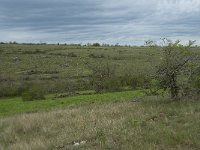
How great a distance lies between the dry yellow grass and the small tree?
11.3 ft

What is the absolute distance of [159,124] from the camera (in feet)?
47.2

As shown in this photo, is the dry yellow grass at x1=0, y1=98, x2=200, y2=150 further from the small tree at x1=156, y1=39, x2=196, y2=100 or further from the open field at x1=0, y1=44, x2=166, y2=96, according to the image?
the open field at x1=0, y1=44, x2=166, y2=96

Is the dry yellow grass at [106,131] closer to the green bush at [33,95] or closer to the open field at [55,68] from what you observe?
the open field at [55,68]

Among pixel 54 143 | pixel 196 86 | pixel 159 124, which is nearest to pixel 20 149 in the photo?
pixel 54 143

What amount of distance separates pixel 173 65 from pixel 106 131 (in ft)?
32.5

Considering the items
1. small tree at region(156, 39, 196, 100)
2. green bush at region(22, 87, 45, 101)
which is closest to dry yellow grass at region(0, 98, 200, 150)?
small tree at region(156, 39, 196, 100)

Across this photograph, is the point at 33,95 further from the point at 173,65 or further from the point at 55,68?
the point at 55,68

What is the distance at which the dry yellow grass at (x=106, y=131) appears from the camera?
38.3 ft

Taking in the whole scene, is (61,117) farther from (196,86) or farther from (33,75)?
(33,75)

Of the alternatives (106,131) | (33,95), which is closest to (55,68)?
(33,95)

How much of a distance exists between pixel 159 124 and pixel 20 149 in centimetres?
487

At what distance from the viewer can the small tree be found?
72.8ft

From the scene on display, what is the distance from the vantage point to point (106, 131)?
13.4 metres

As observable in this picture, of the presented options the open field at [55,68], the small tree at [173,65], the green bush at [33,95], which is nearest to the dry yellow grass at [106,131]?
the small tree at [173,65]
